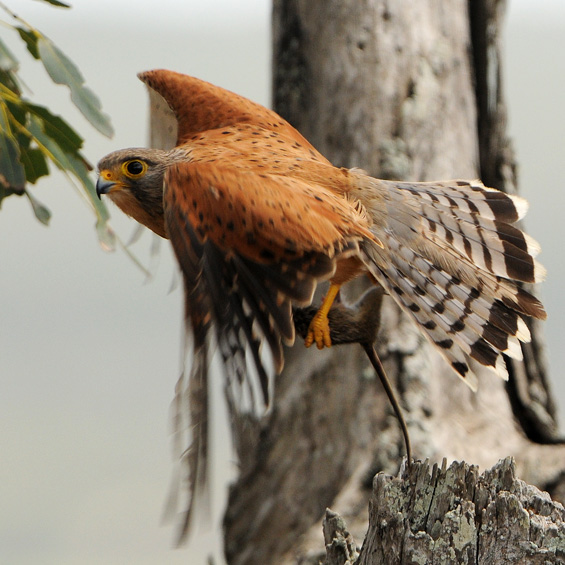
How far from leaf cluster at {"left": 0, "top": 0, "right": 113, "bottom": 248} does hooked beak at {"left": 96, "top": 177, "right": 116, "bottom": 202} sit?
4 cm

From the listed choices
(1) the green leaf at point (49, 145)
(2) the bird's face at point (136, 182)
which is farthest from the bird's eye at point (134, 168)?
(1) the green leaf at point (49, 145)

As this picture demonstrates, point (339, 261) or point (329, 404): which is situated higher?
point (339, 261)

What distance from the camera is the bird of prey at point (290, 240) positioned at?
2170 mm

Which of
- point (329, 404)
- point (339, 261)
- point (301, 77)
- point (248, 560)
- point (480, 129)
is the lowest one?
point (248, 560)

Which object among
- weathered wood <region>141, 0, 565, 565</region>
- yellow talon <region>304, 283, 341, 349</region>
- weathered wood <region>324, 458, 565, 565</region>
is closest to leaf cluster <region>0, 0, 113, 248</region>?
yellow talon <region>304, 283, 341, 349</region>

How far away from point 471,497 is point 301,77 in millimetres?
3409

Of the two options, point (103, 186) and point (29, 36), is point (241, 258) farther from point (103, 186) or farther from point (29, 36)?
point (29, 36)

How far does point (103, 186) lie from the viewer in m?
2.91

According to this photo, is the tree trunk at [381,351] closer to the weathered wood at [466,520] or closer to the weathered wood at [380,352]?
the weathered wood at [380,352]

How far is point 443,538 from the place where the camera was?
7.51 ft

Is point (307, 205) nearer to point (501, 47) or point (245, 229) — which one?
point (245, 229)

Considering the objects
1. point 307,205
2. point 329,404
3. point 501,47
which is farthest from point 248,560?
point 501,47

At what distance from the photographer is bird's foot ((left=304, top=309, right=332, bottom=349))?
2.41 metres

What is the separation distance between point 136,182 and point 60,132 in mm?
345
